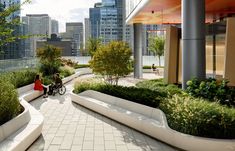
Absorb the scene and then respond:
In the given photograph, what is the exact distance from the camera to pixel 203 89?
11500mm

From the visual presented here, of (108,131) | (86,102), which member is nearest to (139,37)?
(86,102)

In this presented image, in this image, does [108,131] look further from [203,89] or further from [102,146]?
[203,89]

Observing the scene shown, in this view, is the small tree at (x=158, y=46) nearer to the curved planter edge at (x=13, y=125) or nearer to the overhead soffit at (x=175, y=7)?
the overhead soffit at (x=175, y=7)

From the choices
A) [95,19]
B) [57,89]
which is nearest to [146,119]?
[57,89]

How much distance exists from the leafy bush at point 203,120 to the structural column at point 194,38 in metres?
3.89

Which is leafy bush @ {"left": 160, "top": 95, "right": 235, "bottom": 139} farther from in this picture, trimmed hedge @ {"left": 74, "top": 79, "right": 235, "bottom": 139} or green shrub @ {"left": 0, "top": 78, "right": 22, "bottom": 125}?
green shrub @ {"left": 0, "top": 78, "right": 22, "bottom": 125}

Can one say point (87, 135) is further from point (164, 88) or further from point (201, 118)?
point (164, 88)

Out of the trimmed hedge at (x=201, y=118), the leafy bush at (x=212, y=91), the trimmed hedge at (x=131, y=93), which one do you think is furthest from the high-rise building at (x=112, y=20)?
the trimmed hedge at (x=201, y=118)

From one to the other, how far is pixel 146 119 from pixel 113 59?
683 centimetres

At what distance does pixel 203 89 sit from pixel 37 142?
5.83 m

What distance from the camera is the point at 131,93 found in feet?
43.7

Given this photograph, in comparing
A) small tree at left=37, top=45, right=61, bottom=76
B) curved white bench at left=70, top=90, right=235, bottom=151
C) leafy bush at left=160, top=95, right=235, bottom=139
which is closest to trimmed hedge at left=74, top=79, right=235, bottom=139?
leafy bush at left=160, top=95, right=235, bottom=139

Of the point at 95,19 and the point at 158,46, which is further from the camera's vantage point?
the point at 95,19

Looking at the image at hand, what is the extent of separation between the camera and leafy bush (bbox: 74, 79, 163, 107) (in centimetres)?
1200
